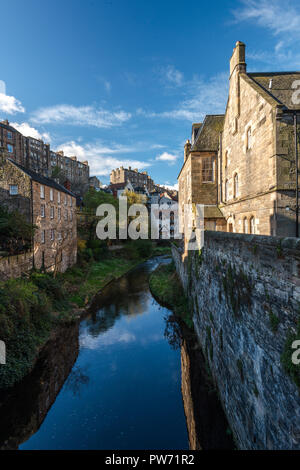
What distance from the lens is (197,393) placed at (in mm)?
9258

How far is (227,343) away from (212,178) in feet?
42.5

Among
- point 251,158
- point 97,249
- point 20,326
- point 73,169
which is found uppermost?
point 73,169

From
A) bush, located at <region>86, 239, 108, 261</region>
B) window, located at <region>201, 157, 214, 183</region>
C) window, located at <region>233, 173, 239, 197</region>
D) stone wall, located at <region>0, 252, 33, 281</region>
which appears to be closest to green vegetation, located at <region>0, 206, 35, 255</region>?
stone wall, located at <region>0, 252, 33, 281</region>

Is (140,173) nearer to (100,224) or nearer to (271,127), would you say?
(100,224)

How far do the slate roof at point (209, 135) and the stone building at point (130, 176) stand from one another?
65907 millimetres

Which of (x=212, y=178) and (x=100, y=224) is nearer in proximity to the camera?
(x=212, y=178)

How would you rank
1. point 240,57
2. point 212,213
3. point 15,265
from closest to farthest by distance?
point 240,57, point 15,265, point 212,213

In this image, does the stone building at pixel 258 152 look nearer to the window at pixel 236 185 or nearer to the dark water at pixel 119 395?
the window at pixel 236 185

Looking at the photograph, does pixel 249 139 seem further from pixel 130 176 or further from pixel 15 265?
pixel 130 176

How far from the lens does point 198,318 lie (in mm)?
12547

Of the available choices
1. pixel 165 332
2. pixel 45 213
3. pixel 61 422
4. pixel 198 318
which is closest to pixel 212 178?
pixel 198 318

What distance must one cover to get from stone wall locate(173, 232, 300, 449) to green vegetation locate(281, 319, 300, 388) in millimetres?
125

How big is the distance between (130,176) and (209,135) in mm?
70023

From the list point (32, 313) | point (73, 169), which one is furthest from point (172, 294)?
point (73, 169)
